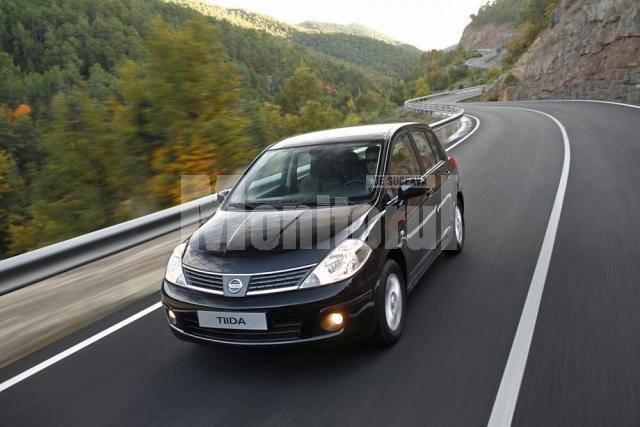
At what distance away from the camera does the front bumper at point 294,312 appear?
3.49 metres

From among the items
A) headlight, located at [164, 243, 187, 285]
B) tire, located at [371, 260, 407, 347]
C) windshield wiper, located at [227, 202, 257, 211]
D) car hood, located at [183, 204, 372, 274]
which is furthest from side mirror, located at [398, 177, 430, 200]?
headlight, located at [164, 243, 187, 285]

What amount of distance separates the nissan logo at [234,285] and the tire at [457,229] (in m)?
3.27

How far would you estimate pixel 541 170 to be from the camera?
1148cm

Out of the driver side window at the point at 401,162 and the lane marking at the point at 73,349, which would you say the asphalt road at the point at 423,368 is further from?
the driver side window at the point at 401,162

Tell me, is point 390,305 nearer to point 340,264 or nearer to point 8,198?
point 340,264

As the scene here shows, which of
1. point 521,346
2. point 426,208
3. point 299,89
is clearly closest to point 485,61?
point 299,89

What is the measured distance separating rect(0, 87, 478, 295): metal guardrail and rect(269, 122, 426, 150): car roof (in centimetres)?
166

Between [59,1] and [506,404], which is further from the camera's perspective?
[59,1]

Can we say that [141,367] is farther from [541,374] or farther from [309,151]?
[541,374]

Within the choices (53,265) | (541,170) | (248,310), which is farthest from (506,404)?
(541,170)

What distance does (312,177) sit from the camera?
15.8 feet

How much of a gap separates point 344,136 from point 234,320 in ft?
7.61

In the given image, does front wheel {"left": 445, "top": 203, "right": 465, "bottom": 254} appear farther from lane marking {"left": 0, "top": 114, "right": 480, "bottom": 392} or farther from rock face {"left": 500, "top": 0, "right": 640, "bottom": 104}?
rock face {"left": 500, "top": 0, "right": 640, "bottom": 104}

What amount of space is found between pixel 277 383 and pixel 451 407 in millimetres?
1150
